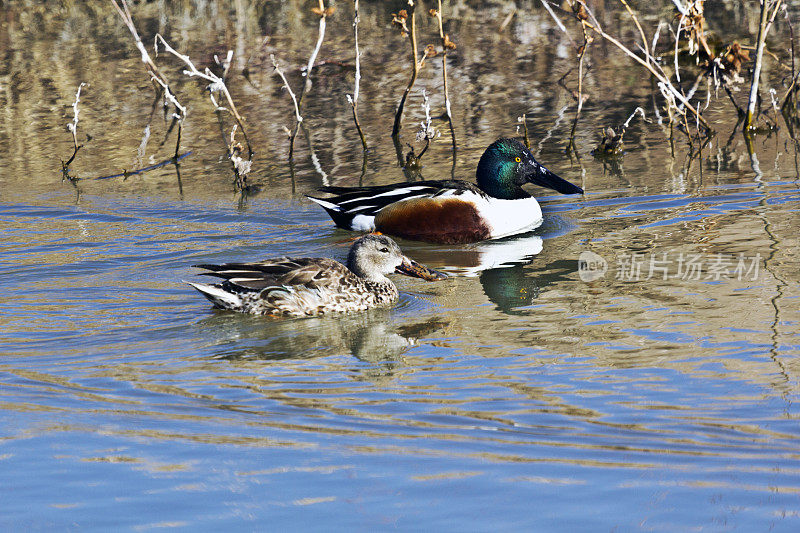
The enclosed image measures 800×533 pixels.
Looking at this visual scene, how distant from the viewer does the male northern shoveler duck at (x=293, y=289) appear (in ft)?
25.2

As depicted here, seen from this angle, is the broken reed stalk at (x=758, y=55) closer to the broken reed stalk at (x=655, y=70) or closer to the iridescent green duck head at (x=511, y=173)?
the broken reed stalk at (x=655, y=70)

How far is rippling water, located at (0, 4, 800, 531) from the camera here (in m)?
4.61

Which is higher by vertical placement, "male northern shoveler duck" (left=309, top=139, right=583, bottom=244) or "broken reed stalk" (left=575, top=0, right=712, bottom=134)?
"broken reed stalk" (left=575, top=0, right=712, bottom=134)

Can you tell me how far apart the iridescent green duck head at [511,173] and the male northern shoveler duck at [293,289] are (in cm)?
311

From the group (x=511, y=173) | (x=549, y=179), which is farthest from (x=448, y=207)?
(x=549, y=179)

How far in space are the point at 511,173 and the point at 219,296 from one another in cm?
426

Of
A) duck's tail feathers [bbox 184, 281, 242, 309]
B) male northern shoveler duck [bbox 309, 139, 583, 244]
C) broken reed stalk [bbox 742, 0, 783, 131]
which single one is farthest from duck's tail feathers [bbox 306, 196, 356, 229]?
broken reed stalk [bbox 742, 0, 783, 131]

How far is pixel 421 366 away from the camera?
6469mm

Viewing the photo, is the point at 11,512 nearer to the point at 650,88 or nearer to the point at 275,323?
the point at 275,323

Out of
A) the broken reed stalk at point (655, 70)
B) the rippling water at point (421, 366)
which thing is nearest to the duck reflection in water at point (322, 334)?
the rippling water at point (421, 366)

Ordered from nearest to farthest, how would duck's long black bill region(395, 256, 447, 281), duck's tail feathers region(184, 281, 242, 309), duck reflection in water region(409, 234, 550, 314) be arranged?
duck's tail feathers region(184, 281, 242, 309), duck reflection in water region(409, 234, 550, 314), duck's long black bill region(395, 256, 447, 281)

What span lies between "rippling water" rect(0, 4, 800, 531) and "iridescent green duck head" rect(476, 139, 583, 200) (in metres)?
0.33

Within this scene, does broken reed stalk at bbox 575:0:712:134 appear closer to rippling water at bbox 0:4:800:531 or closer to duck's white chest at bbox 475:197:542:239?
rippling water at bbox 0:4:800:531

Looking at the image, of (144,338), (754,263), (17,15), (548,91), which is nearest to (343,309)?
(144,338)
